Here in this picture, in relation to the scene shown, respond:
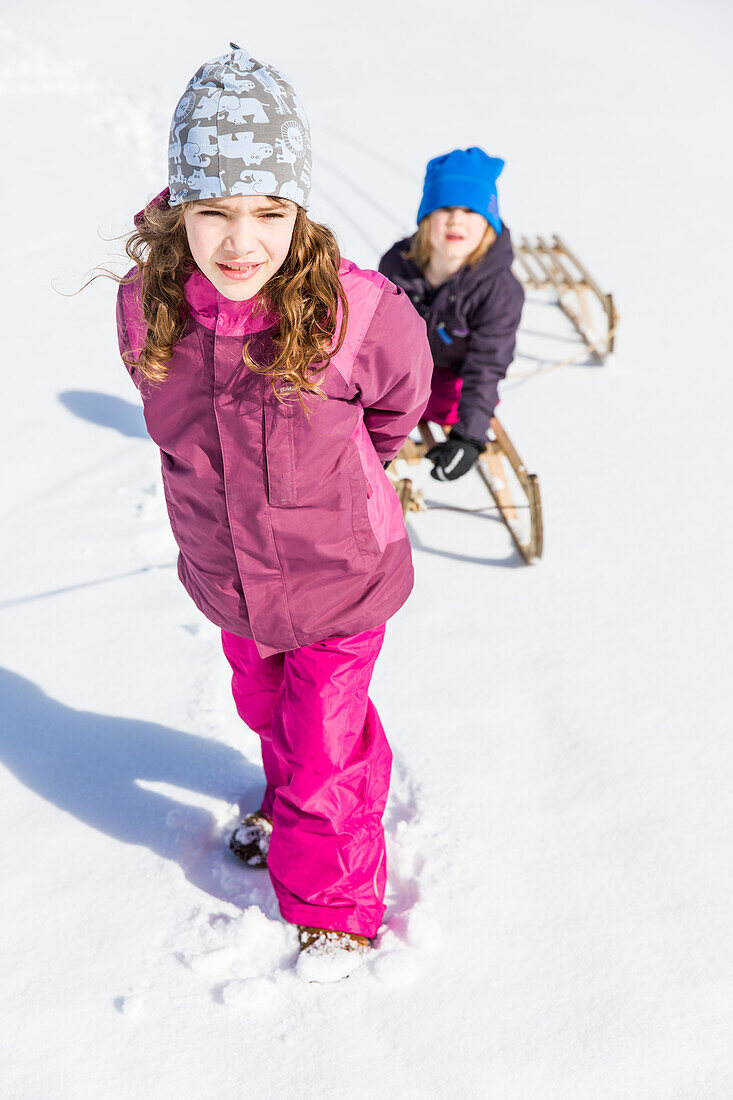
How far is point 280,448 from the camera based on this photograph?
1.31 meters

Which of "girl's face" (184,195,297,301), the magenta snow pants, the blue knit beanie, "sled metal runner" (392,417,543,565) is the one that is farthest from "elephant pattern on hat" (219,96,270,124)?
"sled metal runner" (392,417,543,565)

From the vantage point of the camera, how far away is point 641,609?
2684 millimetres

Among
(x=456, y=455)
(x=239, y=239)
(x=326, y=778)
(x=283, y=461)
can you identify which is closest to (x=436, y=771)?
(x=326, y=778)

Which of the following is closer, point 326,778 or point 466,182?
point 326,778

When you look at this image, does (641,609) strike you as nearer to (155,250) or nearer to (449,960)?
(449,960)

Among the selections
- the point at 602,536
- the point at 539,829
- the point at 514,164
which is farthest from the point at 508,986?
the point at 514,164

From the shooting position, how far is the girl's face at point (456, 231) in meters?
2.49

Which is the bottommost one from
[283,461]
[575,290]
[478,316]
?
[575,290]

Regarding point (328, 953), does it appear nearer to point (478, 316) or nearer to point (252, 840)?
point (252, 840)

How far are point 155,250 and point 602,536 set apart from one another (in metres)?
2.12

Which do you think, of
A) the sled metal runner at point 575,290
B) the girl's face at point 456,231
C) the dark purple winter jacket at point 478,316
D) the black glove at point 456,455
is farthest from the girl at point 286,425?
the sled metal runner at point 575,290

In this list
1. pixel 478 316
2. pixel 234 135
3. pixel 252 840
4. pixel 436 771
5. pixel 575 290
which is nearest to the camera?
pixel 234 135

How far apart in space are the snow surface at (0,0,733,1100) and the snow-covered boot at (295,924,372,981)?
0.03 meters

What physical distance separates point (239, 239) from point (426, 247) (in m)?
1.53
